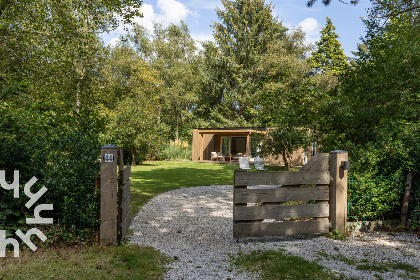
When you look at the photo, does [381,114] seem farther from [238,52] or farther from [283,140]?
[238,52]

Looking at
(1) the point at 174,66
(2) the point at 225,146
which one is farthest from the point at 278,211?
(1) the point at 174,66

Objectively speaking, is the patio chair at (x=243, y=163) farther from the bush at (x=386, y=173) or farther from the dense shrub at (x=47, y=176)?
the dense shrub at (x=47, y=176)

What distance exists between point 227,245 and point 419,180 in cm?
367

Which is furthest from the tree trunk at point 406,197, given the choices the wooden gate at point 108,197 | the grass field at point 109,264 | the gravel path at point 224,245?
the wooden gate at point 108,197

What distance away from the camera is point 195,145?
24078 mm

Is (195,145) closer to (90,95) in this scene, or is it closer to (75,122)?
(90,95)

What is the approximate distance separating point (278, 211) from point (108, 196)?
2.55 meters

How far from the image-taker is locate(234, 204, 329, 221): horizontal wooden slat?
Result: 4.41 m

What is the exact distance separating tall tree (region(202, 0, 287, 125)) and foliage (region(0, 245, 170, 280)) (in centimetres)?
2703

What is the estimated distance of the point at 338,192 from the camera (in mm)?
4734

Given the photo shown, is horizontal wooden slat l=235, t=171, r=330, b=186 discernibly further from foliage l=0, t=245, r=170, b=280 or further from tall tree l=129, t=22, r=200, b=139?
tall tree l=129, t=22, r=200, b=139

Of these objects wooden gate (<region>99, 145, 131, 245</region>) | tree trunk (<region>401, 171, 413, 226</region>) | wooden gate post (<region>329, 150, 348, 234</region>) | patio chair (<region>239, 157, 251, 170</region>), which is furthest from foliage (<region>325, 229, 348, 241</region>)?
patio chair (<region>239, 157, 251, 170</region>)

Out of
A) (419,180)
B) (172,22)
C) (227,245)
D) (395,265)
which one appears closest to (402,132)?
(419,180)

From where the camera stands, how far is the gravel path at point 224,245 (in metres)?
3.51
